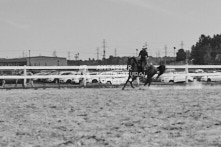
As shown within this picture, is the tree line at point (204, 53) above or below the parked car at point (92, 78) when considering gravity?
above

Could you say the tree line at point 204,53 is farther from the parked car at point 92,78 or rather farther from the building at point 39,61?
the parked car at point 92,78

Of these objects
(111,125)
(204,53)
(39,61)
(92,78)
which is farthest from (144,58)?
(39,61)

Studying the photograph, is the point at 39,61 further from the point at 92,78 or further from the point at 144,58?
the point at 144,58

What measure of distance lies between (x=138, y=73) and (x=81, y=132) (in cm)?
1290

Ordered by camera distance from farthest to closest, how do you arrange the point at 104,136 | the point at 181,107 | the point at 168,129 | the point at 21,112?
1. the point at 181,107
2. the point at 21,112
3. the point at 168,129
4. the point at 104,136

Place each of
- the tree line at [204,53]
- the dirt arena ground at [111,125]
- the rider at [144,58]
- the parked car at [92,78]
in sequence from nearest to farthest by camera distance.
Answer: the dirt arena ground at [111,125], the rider at [144,58], the parked car at [92,78], the tree line at [204,53]

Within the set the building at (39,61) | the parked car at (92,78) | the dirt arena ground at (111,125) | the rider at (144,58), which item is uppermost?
the building at (39,61)

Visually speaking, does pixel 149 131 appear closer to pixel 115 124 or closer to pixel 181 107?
pixel 115 124

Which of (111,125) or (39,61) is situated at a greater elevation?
(39,61)

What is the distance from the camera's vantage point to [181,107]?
31.8 feet

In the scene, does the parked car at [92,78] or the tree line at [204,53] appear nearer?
the parked car at [92,78]

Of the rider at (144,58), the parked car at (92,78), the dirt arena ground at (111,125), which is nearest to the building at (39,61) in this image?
the parked car at (92,78)

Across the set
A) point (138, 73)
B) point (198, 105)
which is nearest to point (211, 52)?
point (138, 73)

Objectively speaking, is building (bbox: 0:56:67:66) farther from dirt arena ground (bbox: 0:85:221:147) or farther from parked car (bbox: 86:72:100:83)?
dirt arena ground (bbox: 0:85:221:147)
